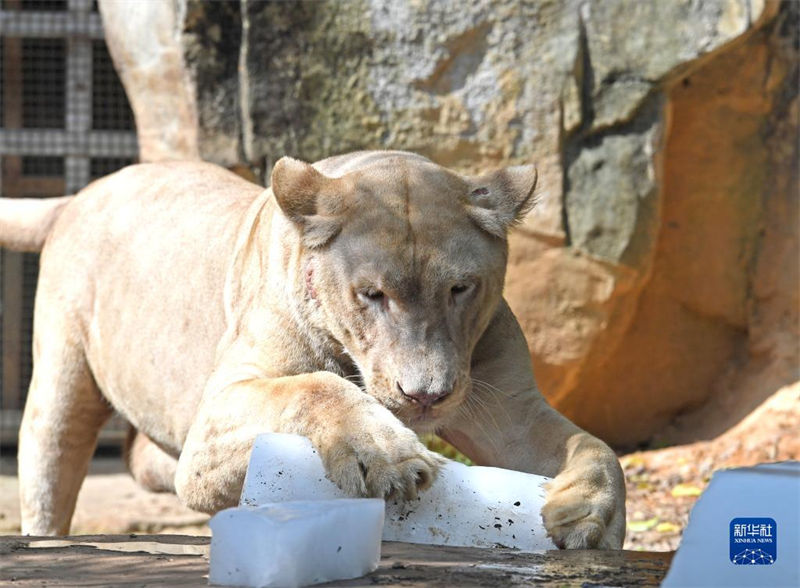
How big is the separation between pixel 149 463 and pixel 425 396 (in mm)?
2619

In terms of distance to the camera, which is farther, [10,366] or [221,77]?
[10,366]

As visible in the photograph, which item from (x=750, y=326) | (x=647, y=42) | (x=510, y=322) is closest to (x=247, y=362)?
(x=510, y=322)

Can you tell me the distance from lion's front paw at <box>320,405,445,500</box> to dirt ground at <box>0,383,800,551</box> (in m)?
3.53

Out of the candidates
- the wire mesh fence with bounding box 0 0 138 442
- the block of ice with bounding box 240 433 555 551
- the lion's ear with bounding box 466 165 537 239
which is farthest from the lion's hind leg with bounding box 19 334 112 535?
the wire mesh fence with bounding box 0 0 138 442

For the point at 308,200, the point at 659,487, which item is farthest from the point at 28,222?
the point at 659,487

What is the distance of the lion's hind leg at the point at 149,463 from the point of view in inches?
233

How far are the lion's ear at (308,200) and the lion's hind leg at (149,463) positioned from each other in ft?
6.33

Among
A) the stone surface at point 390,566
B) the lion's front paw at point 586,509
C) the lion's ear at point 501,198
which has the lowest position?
the stone surface at point 390,566

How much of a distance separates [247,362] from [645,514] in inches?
129

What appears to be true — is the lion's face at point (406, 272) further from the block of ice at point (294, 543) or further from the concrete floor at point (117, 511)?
the concrete floor at point (117, 511)

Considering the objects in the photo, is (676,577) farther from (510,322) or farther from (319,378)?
(510,322)

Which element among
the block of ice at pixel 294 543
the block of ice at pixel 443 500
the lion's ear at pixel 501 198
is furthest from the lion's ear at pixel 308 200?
the block of ice at pixel 294 543

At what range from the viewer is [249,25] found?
7.01m

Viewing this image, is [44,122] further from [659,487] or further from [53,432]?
[659,487]
